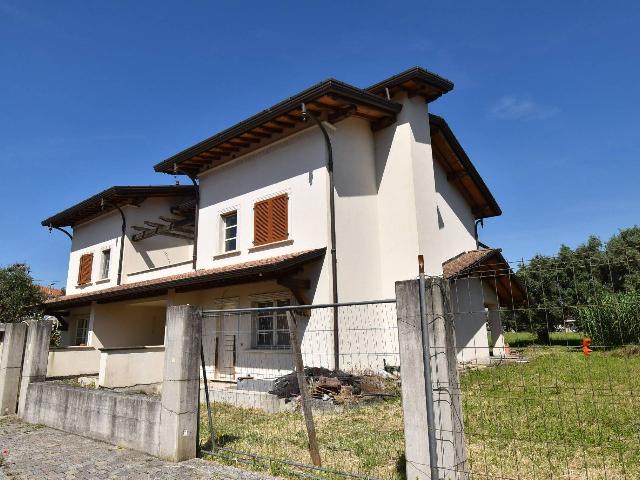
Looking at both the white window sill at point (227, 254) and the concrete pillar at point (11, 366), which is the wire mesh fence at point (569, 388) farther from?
the concrete pillar at point (11, 366)

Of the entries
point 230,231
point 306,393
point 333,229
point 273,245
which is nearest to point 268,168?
point 273,245

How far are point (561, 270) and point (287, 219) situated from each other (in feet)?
30.1

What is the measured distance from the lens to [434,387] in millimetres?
4078

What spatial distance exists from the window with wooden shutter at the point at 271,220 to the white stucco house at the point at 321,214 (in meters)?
0.04

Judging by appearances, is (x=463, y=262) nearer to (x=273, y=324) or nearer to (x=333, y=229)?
(x=333, y=229)

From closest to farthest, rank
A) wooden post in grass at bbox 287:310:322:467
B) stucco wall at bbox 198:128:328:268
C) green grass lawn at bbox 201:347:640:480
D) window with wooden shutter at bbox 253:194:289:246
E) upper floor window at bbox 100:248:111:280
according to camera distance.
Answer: green grass lawn at bbox 201:347:640:480 → wooden post in grass at bbox 287:310:322:467 → stucco wall at bbox 198:128:328:268 → window with wooden shutter at bbox 253:194:289:246 → upper floor window at bbox 100:248:111:280

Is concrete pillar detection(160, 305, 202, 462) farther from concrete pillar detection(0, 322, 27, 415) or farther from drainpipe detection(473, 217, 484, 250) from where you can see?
drainpipe detection(473, 217, 484, 250)

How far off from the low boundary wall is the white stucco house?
14.4 ft

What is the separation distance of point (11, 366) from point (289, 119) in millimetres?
8609

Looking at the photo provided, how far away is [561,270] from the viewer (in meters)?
3.76

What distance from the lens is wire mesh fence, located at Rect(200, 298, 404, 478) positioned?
17.9 ft

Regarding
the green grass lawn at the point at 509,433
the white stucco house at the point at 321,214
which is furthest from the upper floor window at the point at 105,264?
the green grass lawn at the point at 509,433

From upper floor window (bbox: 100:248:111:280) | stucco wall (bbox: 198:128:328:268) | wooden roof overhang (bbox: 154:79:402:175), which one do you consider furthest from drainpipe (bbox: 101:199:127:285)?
stucco wall (bbox: 198:128:328:268)

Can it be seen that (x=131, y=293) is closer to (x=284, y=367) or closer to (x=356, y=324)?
(x=284, y=367)
